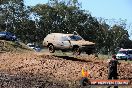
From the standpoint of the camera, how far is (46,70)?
27234 mm

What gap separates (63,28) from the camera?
376 feet

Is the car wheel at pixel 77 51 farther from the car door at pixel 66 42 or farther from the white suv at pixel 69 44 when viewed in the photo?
the car door at pixel 66 42

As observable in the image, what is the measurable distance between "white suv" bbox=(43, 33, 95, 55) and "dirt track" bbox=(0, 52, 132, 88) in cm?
316

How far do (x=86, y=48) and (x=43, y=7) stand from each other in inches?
3330

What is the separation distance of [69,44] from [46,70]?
265 inches

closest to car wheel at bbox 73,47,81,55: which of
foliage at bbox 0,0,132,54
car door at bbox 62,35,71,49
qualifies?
car door at bbox 62,35,71,49

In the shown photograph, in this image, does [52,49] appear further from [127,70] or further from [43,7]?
[43,7]

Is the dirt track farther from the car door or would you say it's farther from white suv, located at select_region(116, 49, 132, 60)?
white suv, located at select_region(116, 49, 132, 60)

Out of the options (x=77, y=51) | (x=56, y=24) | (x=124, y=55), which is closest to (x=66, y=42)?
(x=77, y=51)

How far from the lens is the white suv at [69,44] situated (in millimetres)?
32844

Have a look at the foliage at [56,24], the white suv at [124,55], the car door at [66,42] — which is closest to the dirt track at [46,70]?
the car door at [66,42]

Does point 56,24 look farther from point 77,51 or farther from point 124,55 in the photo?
point 77,51

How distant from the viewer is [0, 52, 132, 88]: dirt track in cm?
2326

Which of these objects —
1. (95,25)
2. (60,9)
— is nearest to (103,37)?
(95,25)
